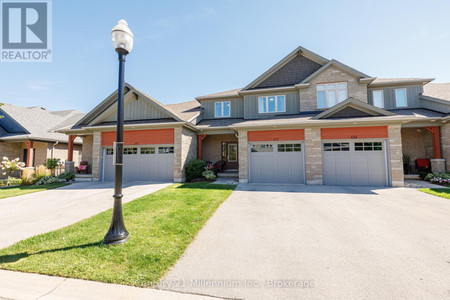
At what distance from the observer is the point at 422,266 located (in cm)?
321

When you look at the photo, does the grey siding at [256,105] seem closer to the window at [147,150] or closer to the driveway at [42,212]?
the window at [147,150]

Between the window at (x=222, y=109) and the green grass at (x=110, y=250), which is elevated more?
the window at (x=222, y=109)

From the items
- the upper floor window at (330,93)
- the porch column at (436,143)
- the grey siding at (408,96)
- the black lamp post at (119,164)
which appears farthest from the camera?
the grey siding at (408,96)

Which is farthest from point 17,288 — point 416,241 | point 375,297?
point 416,241

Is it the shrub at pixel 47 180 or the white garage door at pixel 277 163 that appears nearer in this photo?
the white garage door at pixel 277 163

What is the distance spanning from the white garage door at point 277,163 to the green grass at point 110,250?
22.5 feet

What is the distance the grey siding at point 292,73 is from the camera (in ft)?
49.5

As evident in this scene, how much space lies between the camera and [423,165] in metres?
12.9

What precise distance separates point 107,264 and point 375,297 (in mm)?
4024

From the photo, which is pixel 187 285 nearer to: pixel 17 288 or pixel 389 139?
pixel 17 288

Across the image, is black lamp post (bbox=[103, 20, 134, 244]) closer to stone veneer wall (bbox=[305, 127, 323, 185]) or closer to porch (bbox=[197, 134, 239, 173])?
stone veneer wall (bbox=[305, 127, 323, 185])

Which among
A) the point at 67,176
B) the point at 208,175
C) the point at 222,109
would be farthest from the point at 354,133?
the point at 67,176

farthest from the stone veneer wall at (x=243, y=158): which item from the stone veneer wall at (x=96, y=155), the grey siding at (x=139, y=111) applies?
the stone veneer wall at (x=96, y=155)

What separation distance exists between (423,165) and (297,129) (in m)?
9.34
